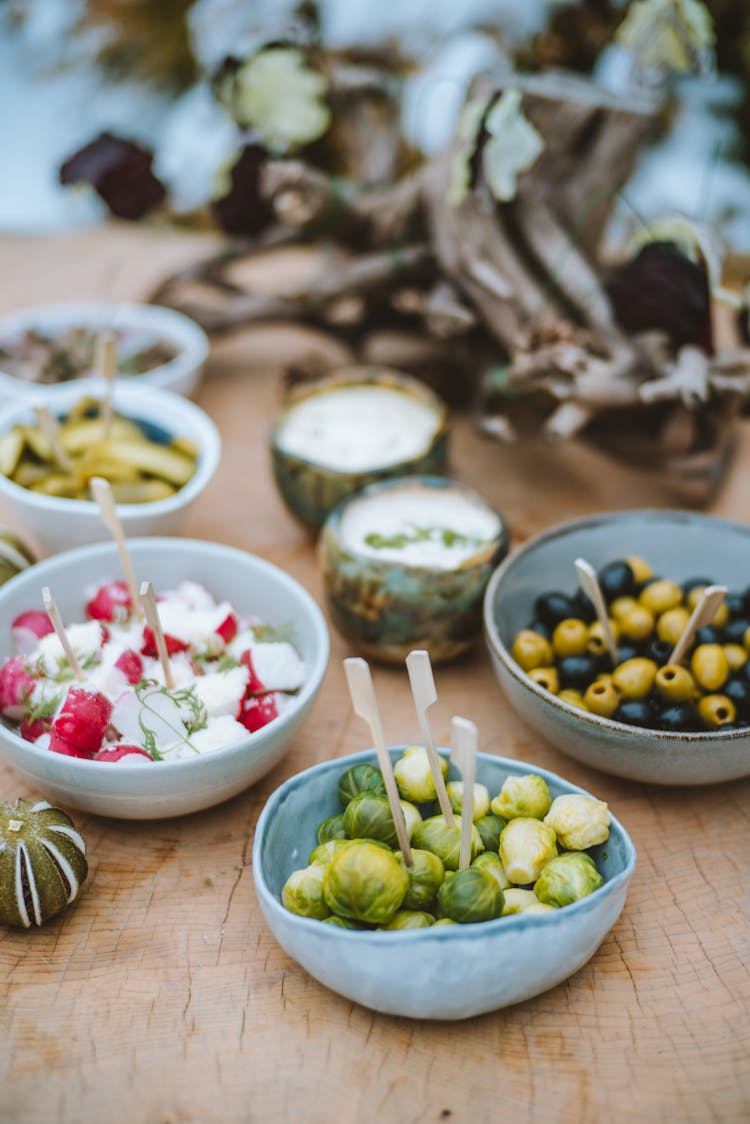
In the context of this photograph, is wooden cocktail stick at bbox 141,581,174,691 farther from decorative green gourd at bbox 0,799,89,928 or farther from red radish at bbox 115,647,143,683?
decorative green gourd at bbox 0,799,89,928

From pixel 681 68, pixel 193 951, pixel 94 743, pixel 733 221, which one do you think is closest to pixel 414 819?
pixel 193 951

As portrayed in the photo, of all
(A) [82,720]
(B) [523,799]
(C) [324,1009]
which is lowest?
(C) [324,1009]

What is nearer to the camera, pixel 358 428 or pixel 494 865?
pixel 494 865

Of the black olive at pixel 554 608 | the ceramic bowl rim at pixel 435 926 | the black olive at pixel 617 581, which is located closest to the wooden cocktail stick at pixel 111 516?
the ceramic bowl rim at pixel 435 926

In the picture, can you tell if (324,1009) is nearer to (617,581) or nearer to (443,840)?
(443,840)

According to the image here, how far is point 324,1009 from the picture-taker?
1168 millimetres

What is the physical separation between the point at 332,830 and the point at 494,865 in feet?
0.70

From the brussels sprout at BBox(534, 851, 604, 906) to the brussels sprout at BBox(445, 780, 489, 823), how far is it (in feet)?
0.42

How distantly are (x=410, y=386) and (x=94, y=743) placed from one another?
1.08 meters

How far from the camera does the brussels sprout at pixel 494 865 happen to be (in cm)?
120

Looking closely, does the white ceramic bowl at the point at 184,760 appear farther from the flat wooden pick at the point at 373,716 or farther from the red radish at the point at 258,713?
the flat wooden pick at the point at 373,716

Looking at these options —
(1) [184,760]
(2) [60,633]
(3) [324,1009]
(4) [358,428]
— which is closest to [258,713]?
(1) [184,760]

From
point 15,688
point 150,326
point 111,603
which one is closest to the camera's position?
point 15,688

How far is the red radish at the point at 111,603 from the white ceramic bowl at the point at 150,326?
2.64ft
